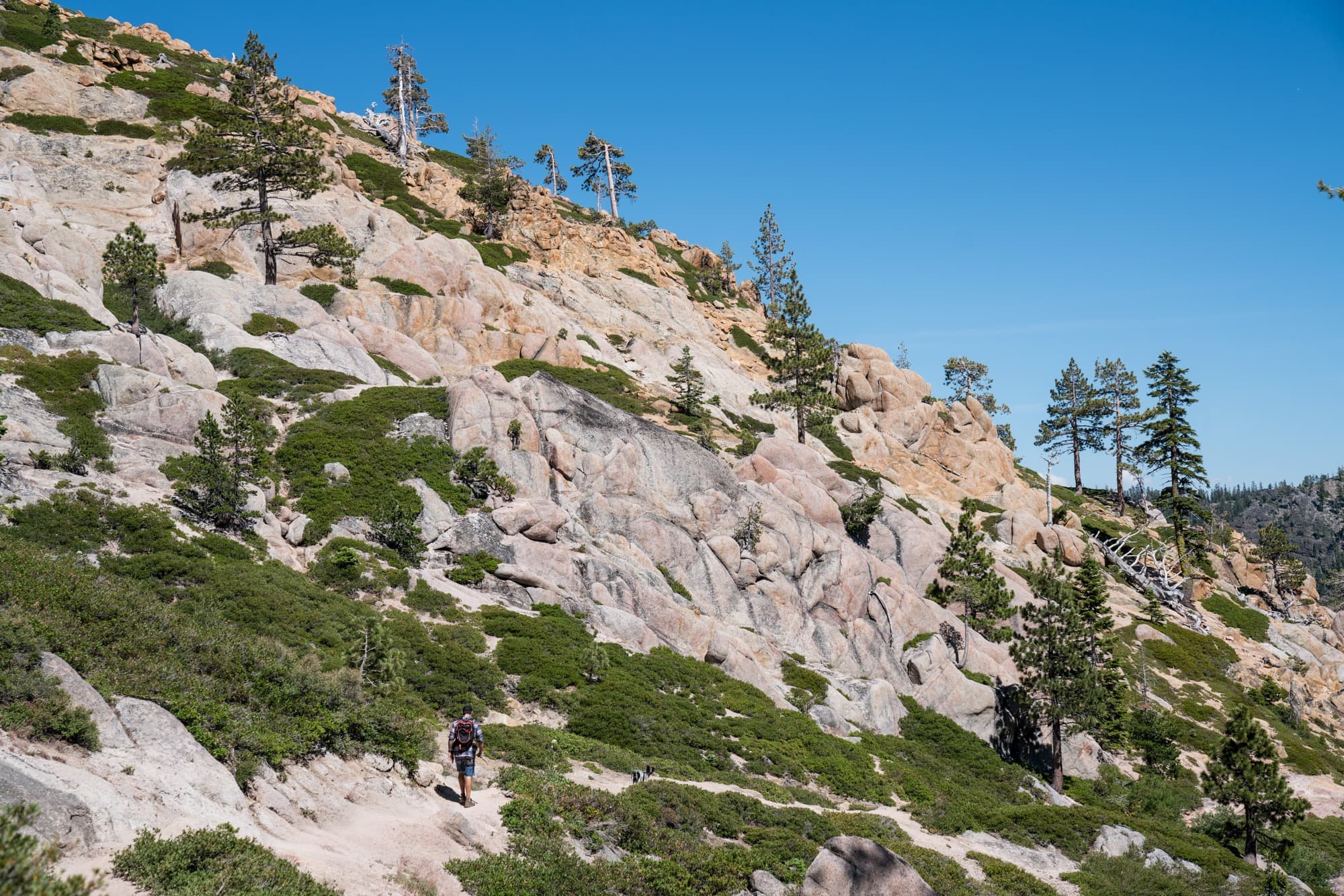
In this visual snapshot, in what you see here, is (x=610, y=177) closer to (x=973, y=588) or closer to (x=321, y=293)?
(x=321, y=293)

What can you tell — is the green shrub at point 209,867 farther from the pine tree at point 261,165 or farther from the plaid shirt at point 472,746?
the pine tree at point 261,165

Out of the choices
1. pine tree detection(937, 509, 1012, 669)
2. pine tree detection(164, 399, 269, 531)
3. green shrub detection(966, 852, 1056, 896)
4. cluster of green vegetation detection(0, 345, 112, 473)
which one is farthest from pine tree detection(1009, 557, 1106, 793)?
cluster of green vegetation detection(0, 345, 112, 473)

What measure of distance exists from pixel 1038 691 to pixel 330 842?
3711 centimetres

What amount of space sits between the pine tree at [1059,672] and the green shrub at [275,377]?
4004 cm

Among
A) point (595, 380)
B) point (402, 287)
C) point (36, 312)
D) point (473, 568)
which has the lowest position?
point (473, 568)

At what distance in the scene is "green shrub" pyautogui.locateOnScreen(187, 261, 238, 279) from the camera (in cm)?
4975

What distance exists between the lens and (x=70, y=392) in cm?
3003

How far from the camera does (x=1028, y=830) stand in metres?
27.2

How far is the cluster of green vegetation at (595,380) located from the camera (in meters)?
52.5

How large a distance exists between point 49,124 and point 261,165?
18956mm

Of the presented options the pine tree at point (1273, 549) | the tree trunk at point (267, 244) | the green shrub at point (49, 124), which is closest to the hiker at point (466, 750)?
the tree trunk at point (267, 244)

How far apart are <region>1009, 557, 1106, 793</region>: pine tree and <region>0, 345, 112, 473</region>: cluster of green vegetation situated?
4259 centimetres

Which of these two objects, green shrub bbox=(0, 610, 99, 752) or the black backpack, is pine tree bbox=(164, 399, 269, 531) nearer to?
green shrub bbox=(0, 610, 99, 752)

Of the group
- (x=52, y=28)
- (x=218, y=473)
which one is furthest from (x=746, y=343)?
(x=52, y=28)
